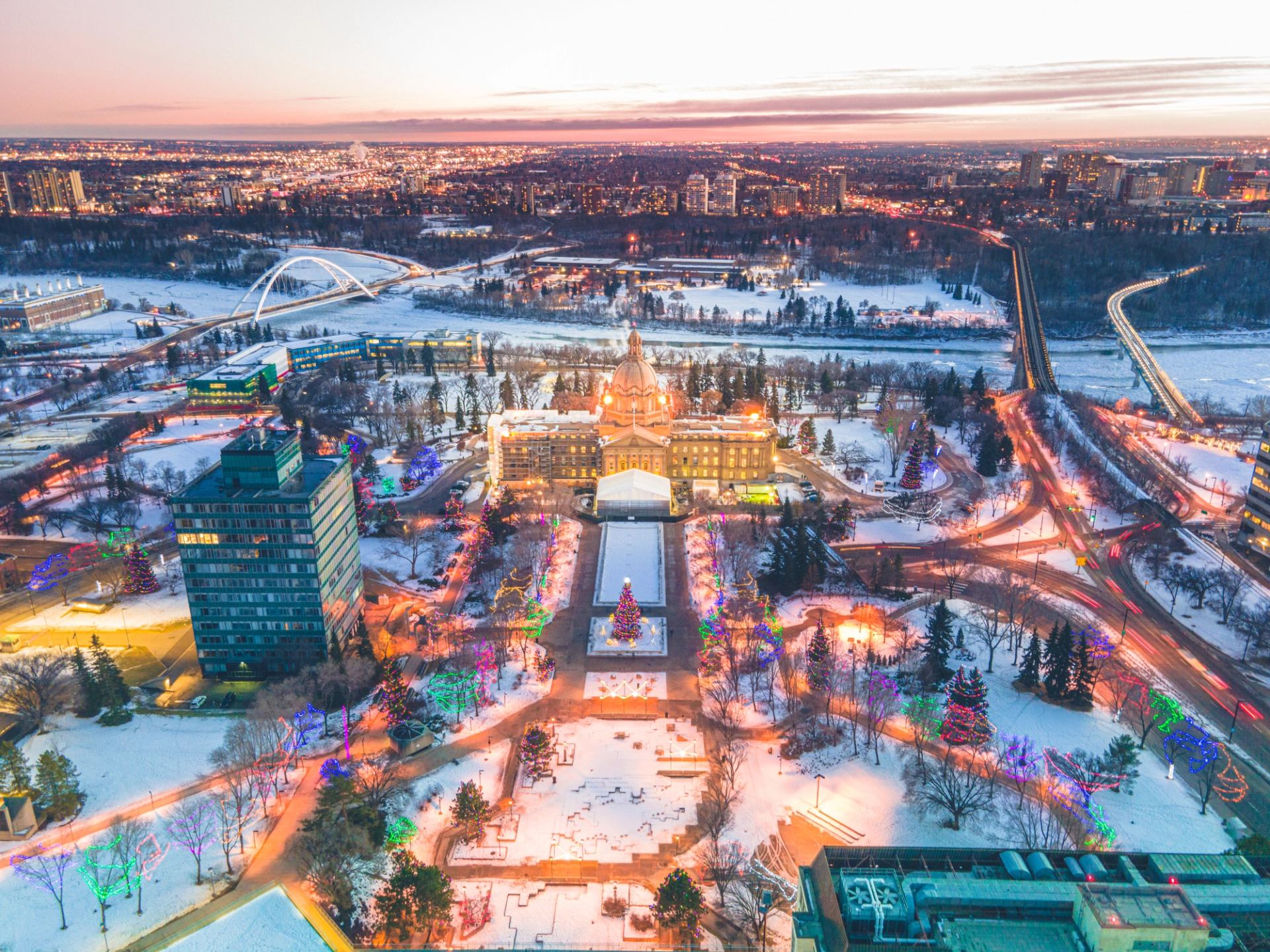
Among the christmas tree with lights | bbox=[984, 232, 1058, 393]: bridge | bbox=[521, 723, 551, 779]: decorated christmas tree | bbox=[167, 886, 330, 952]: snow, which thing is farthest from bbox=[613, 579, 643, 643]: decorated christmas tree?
bbox=[984, 232, 1058, 393]: bridge

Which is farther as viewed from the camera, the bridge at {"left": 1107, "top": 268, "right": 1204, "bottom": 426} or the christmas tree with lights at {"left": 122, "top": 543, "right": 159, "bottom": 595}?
the bridge at {"left": 1107, "top": 268, "right": 1204, "bottom": 426}

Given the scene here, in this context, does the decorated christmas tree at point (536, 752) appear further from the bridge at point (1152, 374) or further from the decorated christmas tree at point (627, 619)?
the bridge at point (1152, 374)

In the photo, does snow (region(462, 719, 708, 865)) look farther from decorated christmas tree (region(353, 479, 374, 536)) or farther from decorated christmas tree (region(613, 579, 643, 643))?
decorated christmas tree (region(353, 479, 374, 536))

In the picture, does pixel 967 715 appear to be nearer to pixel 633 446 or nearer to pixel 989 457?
pixel 633 446

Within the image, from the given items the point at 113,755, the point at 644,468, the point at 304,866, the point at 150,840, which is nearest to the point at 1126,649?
the point at 644,468

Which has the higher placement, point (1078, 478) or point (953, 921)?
point (953, 921)

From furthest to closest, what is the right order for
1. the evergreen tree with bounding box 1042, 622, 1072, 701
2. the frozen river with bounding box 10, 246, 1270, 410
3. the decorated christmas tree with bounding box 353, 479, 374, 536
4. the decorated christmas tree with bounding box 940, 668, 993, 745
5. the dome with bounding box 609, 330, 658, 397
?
the frozen river with bounding box 10, 246, 1270, 410
the dome with bounding box 609, 330, 658, 397
the decorated christmas tree with bounding box 353, 479, 374, 536
the evergreen tree with bounding box 1042, 622, 1072, 701
the decorated christmas tree with bounding box 940, 668, 993, 745

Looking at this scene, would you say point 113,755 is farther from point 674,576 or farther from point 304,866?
point 674,576

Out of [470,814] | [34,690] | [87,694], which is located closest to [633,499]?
[470,814]
